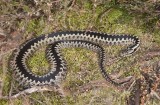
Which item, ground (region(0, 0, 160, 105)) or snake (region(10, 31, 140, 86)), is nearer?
ground (region(0, 0, 160, 105))

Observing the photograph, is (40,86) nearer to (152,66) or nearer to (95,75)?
(95,75)

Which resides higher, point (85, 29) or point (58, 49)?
point (85, 29)

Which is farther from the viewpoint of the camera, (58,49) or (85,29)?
(85,29)

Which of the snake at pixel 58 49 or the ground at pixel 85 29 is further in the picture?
the snake at pixel 58 49

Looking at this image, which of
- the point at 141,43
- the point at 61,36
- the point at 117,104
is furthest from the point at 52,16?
the point at 117,104
